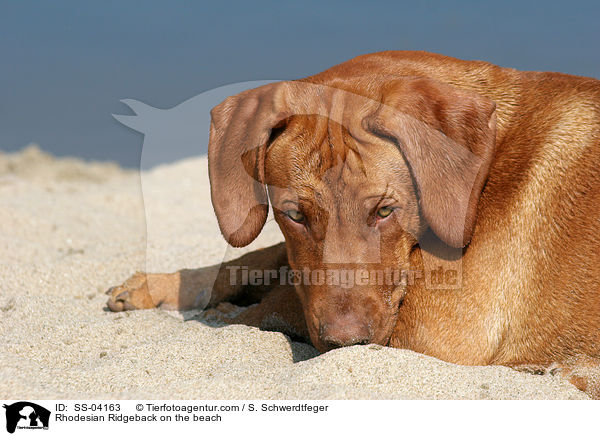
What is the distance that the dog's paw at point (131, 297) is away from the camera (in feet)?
17.7

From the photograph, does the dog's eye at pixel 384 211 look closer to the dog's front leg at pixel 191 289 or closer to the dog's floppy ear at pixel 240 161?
the dog's floppy ear at pixel 240 161

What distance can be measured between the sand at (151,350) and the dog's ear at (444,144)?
785 millimetres

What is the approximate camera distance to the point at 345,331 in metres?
3.54

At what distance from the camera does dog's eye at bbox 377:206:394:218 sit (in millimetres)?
3674

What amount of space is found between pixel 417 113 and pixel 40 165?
1550 centimetres

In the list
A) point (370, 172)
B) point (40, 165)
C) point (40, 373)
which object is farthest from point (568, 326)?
point (40, 165)

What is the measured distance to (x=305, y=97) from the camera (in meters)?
3.90

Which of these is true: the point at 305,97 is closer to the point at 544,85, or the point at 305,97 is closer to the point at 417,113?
the point at 417,113

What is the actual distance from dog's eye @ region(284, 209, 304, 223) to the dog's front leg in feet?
5.29

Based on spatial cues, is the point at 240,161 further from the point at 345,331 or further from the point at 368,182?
the point at 345,331
